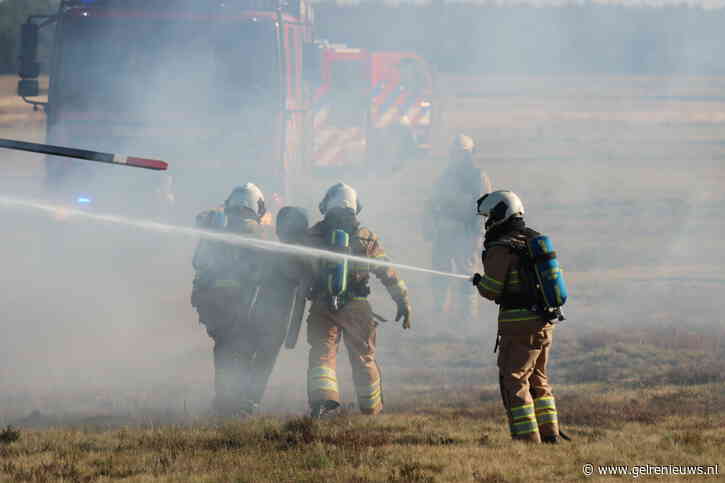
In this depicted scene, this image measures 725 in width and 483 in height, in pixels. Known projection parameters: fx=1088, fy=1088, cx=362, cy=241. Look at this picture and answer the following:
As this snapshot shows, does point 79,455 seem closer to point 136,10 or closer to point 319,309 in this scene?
point 319,309

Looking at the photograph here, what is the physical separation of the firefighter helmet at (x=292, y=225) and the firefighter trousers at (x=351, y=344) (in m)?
0.50

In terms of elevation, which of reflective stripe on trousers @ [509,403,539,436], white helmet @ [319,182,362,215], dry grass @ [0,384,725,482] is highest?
white helmet @ [319,182,362,215]

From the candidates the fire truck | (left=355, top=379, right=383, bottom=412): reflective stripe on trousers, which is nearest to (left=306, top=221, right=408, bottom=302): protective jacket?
(left=355, top=379, right=383, bottom=412): reflective stripe on trousers

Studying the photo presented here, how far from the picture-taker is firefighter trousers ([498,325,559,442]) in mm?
5688

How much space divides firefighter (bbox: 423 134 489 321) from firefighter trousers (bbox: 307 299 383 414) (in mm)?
3986

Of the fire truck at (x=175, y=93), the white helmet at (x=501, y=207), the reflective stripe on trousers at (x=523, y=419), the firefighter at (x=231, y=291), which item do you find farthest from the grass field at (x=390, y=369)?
the white helmet at (x=501, y=207)

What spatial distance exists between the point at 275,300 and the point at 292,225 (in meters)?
0.53

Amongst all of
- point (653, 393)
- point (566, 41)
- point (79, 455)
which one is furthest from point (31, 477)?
point (566, 41)

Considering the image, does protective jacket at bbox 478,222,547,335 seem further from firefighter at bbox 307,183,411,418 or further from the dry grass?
firefighter at bbox 307,183,411,418

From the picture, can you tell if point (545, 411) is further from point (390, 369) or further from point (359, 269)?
point (390, 369)

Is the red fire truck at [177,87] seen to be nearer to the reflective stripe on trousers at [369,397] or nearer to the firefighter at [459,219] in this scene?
the firefighter at [459,219]

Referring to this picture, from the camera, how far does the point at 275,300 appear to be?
7.25m

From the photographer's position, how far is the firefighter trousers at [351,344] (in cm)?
675

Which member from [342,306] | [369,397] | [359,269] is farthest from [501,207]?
[369,397]
